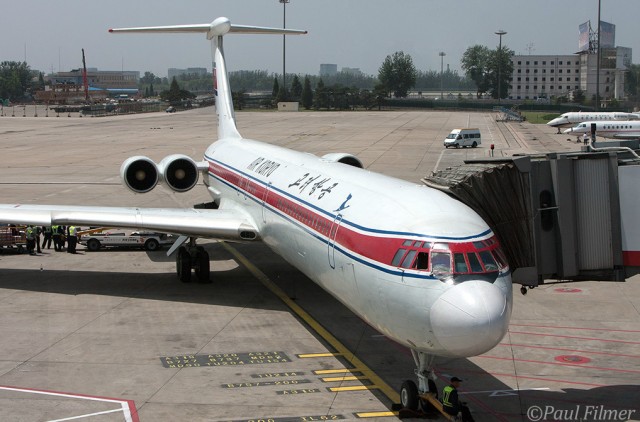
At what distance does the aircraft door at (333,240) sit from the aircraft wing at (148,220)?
6422mm

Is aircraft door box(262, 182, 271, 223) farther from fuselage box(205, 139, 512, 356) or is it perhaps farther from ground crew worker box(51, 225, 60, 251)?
ground crew worker box(51, 225, 60, 251)

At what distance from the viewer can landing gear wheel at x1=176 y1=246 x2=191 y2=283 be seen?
23.5 m

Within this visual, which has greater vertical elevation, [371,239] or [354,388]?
[371,239]

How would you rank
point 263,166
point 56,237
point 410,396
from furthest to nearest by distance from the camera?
1. point 56,237
2. point 263,166
3. point 410,396

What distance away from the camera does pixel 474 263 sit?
1245 cm

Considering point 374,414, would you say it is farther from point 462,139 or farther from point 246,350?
point 462,139

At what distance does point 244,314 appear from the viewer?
20.2 meters

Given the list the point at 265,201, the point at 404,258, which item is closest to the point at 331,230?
the point at 404,258

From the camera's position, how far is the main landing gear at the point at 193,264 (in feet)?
77.2

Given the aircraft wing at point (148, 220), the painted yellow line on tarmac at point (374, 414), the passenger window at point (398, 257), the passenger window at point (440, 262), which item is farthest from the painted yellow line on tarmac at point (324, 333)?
the passenger window at point (440, 262)

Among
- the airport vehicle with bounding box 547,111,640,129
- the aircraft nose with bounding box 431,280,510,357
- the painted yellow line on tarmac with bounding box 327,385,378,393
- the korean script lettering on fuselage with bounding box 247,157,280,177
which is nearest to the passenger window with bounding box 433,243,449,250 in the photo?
the aircraft nose with bounding box 431,280,510,357

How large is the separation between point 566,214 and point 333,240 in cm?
428

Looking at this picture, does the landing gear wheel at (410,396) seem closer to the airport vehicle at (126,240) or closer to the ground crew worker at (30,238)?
the airport vehicle at (126,240)

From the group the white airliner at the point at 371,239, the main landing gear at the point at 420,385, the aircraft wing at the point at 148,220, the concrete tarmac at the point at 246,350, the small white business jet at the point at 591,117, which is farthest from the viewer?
the small white business jet at the point at 591,117
